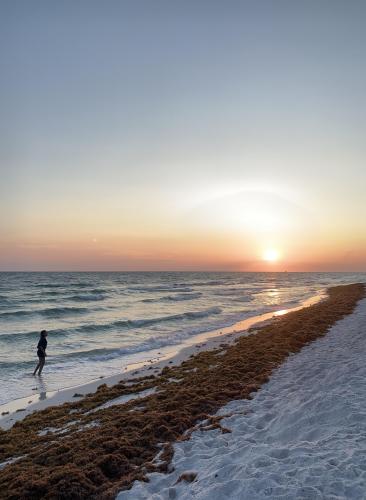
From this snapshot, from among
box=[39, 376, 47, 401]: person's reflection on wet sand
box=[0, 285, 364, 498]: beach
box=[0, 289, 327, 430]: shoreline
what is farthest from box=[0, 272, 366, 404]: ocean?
box=[0, 285, 364, 498]: beach

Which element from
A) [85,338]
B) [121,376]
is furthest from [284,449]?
[85,338]

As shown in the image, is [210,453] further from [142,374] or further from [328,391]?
[142,374]

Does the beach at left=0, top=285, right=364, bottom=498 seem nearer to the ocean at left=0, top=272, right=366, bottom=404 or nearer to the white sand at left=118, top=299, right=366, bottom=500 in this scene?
the white sand at left=118, top=299, right=366, bottom=500

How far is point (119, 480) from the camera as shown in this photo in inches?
245

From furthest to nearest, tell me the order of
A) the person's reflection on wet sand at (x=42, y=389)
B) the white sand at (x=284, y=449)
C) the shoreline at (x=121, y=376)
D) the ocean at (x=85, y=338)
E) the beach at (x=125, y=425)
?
the ocean at (x=85, y=338) < the person's reflection on wet sand at (x=42, y=389) < the shoreline at (x=121, y=376) < the beach at (x=125, y=425) < the white sand at (x=284, y=449)

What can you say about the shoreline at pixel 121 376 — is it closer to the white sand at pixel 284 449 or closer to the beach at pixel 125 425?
the beach at pixel 125 425

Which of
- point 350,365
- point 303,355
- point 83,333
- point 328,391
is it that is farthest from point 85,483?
point 83,333

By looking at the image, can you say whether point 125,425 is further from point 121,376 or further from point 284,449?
point 121,376

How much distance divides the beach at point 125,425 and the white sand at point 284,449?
0.24 m

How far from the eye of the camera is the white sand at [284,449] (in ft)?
16.9

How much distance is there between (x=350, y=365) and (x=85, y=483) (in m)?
8.51

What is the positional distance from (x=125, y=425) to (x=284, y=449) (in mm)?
3900

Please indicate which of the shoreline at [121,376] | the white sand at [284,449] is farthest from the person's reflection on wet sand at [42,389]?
the white sand at [284,449]

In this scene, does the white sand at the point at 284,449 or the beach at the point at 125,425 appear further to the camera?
the beach at the point at 125,425
